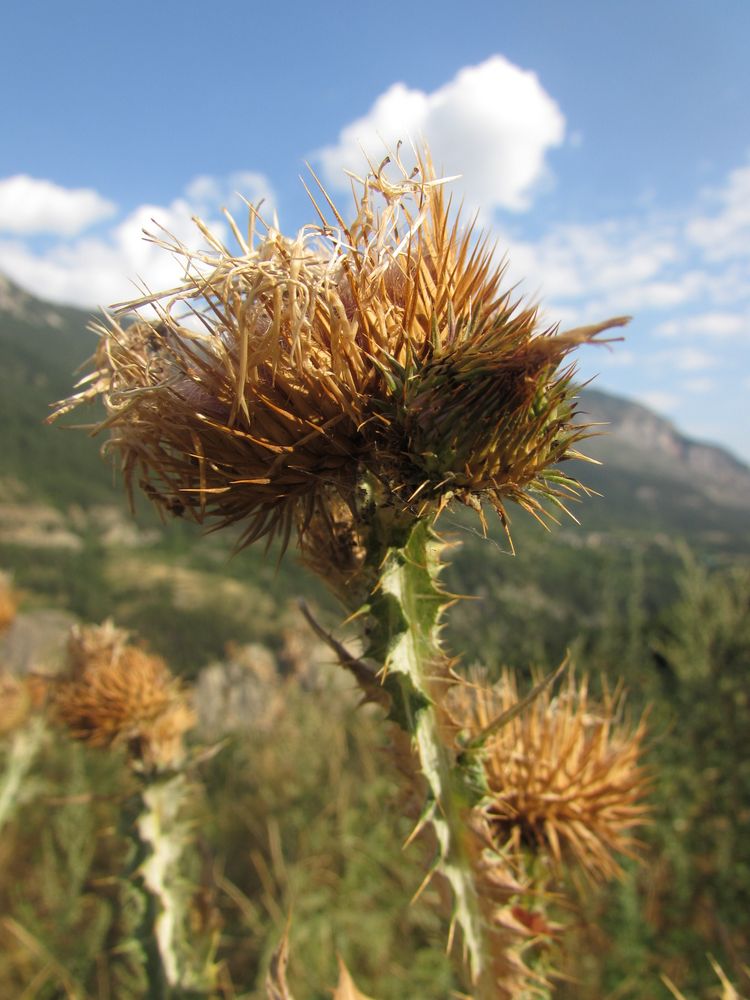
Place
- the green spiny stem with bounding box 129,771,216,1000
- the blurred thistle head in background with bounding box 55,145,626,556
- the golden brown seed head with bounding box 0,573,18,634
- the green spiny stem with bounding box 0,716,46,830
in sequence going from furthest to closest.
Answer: the golden brown seed head with bounding box 0,573,18,634 < the green spiny stem with bounding box 0,716,46,830 < the green spiny stem with bounding box 129,771,216,1000 < the blurred thistle head in background with bounding box 55,145,626,556

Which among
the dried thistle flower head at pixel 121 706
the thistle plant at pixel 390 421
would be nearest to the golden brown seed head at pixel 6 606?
the dried thistle flower head at pixel 121 706

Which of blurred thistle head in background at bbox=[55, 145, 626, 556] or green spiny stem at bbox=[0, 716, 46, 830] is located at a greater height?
blurred thistle head in background at bbox=[55, 145, 626, 556]

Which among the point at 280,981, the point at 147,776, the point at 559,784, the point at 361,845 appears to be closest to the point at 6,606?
the point at 147,776

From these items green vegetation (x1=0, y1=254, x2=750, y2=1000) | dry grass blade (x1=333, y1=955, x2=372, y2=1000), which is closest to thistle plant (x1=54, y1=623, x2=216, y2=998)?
green vegetation (x1=0, y1=254, x2=750, y2=1000)

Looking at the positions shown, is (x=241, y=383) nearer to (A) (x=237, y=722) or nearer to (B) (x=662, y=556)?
(A) (x=237, y=722)

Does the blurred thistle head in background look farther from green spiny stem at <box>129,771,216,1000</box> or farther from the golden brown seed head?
the golden brown seed head

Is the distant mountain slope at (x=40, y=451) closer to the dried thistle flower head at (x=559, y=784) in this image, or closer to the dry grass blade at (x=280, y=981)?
the dried thistle flower head at (x=559, y=784)

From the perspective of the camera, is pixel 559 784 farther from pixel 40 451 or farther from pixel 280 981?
pixel 40 451

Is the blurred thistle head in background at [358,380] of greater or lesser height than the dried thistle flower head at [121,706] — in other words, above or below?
above
